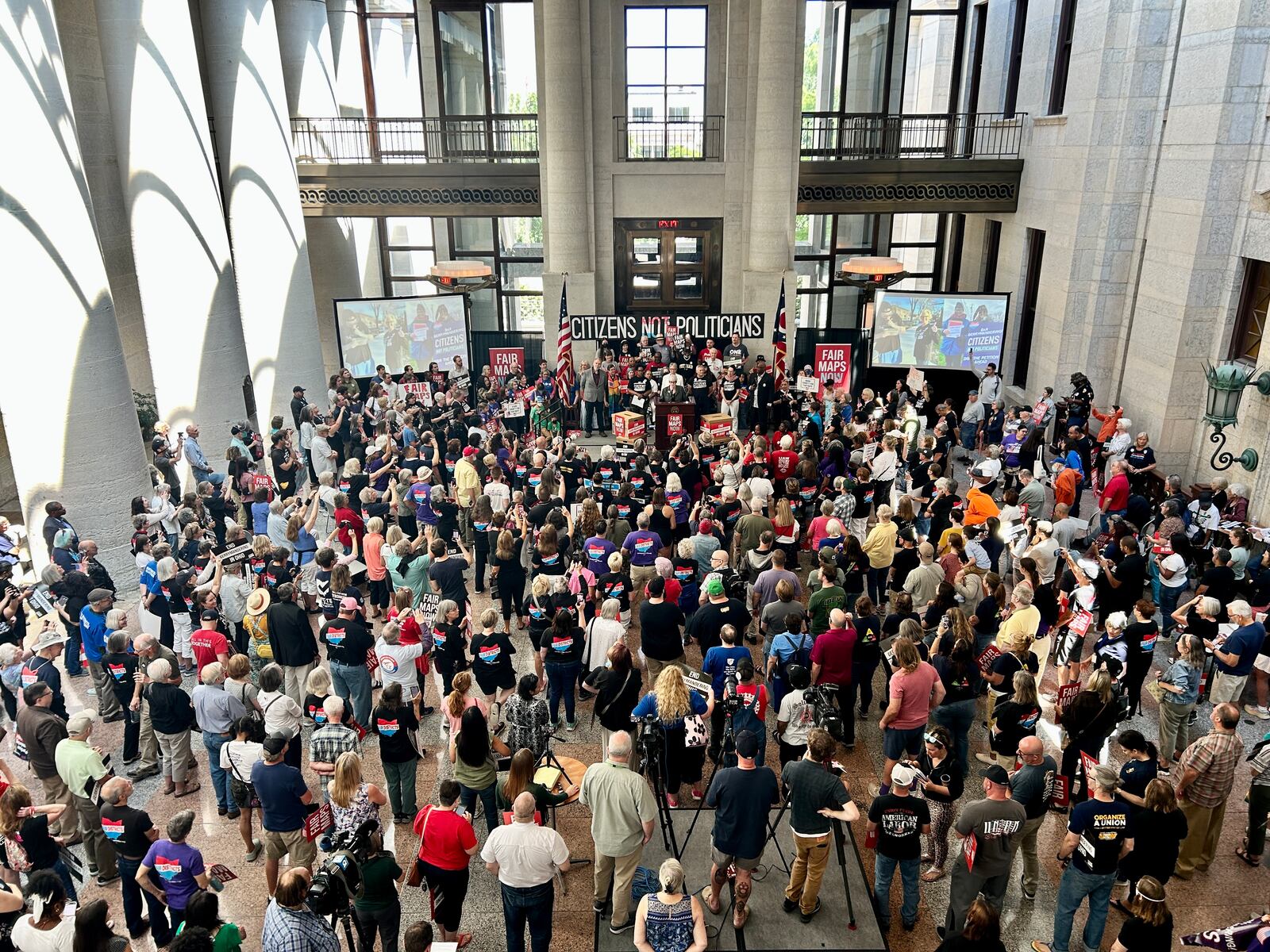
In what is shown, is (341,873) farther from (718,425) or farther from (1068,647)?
(718,425)

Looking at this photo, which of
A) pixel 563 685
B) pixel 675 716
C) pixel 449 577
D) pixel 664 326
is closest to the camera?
pixel 675 716

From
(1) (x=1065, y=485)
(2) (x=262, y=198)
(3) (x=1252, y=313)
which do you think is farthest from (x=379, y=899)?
(2) (x=262, y=198)

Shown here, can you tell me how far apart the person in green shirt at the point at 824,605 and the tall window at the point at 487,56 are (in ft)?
58.4

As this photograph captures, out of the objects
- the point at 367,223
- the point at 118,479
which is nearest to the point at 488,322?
the point at 367,223

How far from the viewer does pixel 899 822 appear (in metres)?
6.27

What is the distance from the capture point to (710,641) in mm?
8555

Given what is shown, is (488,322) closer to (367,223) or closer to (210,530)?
(367,223)

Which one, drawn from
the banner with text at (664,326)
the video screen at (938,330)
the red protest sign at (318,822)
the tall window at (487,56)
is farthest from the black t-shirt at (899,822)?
the tall window at (487,56)

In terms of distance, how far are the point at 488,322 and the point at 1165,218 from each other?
1596cm

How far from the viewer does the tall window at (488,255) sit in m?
24.6

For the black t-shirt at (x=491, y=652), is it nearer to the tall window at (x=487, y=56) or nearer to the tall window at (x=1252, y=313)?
the tall window at (x=1252, y=313)

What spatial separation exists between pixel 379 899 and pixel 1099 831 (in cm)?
456

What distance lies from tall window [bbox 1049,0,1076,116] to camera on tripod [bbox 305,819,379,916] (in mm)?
17612

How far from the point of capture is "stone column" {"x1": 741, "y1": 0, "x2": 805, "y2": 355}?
19266 mm
